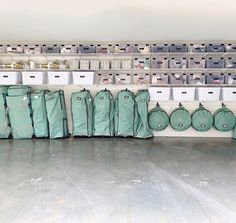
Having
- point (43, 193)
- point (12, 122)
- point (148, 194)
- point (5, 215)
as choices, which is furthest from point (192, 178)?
point (12, 122)

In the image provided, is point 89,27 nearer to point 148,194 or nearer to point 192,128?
point 192,128

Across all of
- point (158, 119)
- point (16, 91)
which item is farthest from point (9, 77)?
point (158, 119)

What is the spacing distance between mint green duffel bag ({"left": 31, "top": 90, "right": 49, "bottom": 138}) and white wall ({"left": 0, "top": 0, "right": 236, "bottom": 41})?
1.16 meters

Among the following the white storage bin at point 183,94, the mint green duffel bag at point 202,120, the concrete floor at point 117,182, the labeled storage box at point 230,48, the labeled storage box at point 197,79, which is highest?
the labeled storage box at point 230,48

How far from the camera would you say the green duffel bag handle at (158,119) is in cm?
574

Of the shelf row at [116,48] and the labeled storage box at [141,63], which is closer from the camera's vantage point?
the shelf row at [116,48]

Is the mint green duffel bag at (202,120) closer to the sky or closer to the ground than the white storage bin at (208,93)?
closer to the ground

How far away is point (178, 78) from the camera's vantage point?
→ 5.57 metres

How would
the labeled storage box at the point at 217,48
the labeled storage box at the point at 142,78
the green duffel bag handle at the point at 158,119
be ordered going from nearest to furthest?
the labeled storage box at the point at 217,48, the labeled storage box at the point at 142,78, the green duffel bag handle at the point at 158,119

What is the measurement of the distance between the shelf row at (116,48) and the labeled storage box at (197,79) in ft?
1.46

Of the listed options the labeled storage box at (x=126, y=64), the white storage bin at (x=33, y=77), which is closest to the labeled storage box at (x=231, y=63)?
the labeled storage box at (x=126, y=64)

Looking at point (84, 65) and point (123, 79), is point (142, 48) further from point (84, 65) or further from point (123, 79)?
point (84, 65)

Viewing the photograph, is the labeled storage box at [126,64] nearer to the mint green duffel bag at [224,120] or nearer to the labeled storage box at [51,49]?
the labeled storage box at [51,49]

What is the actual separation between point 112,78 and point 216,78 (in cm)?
196
